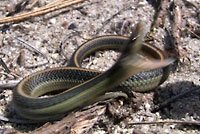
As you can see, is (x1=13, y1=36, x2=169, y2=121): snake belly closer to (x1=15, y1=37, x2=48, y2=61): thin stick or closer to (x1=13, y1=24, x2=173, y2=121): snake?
(x1=13, y1=24, x2=173, y2=121): snake

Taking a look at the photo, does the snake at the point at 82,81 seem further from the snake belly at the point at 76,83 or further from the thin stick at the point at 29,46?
the thin stick at the point at 29,46

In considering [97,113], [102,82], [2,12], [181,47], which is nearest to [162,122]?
[97,113]

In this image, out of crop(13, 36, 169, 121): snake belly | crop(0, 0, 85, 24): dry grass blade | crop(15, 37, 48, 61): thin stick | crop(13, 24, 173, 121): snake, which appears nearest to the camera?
crop(13, 24, 173, 121): snake

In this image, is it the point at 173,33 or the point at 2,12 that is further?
the point at 2,12

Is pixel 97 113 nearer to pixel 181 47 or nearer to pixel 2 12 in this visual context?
Result: pixel 181 47

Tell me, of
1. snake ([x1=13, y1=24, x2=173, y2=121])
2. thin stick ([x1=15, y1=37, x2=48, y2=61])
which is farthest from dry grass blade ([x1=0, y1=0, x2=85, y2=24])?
snake ([x1=13, y1=24, x2=173, y2=121])

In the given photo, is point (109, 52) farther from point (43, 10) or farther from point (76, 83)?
point (43, 10)

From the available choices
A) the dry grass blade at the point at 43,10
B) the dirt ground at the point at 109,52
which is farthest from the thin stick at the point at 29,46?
the dry grass blade at the point at 43,10
